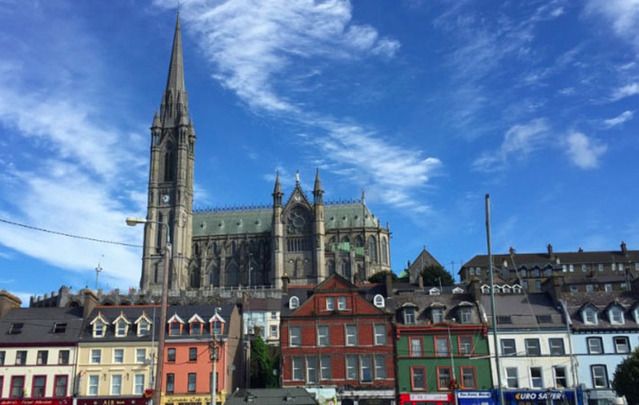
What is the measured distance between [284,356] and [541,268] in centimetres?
8429

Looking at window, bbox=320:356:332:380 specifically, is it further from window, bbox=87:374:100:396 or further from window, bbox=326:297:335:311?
window, bbox=87:374:100:396

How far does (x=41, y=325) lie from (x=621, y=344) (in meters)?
47.1

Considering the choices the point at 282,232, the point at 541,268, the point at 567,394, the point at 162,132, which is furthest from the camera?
the point at 162,132

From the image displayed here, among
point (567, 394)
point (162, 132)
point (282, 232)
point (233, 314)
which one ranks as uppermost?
point (162, 132)

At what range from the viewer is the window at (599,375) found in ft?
160

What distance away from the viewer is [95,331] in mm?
52875

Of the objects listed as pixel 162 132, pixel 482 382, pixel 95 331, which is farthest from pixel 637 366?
pixel 162 132

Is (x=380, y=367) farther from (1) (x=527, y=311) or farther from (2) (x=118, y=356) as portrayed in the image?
(2) (x=118, y=356)

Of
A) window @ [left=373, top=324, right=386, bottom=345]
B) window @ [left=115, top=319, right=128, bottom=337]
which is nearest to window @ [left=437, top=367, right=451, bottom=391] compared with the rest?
window @ [left=373, top=324, right=386, bottom=345]

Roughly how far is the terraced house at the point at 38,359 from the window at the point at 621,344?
141 feet

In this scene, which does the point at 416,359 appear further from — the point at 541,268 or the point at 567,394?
the point at 541,268

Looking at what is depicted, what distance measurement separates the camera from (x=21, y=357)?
51.8 m

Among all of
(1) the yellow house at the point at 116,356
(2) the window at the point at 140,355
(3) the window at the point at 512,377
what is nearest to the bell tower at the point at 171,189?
(1) the yellow house at the point at 116,356

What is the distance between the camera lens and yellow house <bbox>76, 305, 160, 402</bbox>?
50.6 meters
